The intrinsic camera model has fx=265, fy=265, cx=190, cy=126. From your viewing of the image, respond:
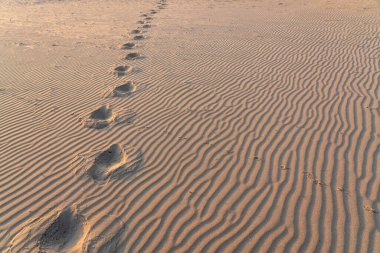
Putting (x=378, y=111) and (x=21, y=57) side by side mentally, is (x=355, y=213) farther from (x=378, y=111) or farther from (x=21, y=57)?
(x=21, y=57)

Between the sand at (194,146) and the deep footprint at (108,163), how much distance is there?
24 millimetres

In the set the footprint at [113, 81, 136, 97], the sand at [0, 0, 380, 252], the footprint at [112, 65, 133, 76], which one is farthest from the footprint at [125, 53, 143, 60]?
the footprint at [113, 81, 136, 97]

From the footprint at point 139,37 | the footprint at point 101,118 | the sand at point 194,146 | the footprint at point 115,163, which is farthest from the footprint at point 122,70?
the footprint at point 115,163

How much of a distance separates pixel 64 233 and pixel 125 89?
4267 millimetres

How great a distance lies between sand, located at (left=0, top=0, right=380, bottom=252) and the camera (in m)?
3.42

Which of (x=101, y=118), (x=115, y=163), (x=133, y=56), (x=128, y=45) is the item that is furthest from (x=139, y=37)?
(x=115, y=163)

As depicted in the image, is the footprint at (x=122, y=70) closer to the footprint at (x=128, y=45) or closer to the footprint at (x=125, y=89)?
the footprint at (x=125, y=89)

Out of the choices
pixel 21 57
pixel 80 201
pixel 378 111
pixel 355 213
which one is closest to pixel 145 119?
pixel 80 201

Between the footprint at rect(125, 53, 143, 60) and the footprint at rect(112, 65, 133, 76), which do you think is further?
the footprint at rect(125, 53, 143, 60)

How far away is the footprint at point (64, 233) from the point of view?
331 centimetres

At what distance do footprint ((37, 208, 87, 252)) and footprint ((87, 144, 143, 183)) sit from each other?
691 millimetres

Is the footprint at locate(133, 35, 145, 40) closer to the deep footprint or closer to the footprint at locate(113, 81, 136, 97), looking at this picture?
the footprint at locate(113, 81, 136, 97)

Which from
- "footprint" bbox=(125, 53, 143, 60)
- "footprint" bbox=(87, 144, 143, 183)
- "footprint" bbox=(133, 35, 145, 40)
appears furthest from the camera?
"footprint" bbox=(133, 35, 145, 40)

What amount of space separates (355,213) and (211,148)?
232 centimetres
